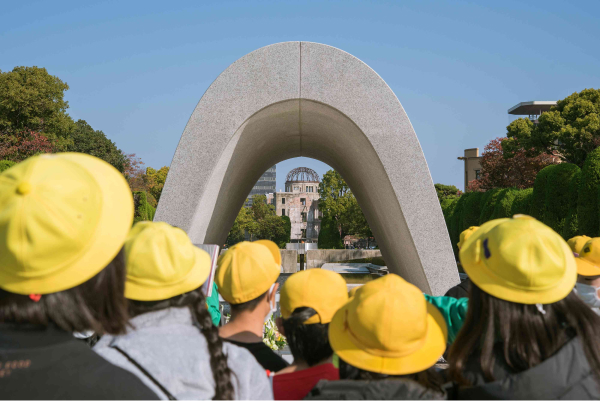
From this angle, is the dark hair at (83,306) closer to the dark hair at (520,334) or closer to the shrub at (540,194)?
the dark hair at (520,334)

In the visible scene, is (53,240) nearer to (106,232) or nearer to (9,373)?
(106,232)

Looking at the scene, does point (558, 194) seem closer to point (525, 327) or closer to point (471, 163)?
point (525, 327)

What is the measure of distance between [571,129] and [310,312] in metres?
28.8

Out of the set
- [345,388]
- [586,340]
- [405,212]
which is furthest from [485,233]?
[405,212]

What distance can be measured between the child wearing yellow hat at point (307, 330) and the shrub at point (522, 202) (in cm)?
1759

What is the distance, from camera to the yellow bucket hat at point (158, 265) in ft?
5.53

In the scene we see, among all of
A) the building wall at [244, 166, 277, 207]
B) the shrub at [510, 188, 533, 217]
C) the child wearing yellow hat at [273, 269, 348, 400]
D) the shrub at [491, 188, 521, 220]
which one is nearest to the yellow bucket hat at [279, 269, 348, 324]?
the child wearing yellow hat at [273, 269, 348, 400]

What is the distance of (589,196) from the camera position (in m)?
12.2

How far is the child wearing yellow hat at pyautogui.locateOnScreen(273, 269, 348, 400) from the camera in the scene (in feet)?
6.66

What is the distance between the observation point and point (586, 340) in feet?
5.53

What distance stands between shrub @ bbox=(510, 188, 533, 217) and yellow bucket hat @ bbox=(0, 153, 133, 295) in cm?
1870

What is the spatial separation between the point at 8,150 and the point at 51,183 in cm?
3076

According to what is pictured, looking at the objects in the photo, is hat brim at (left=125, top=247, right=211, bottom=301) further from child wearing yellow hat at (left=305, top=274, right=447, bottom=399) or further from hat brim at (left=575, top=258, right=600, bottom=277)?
hat brim at (left=575, top=258, right=600, bottom=277)

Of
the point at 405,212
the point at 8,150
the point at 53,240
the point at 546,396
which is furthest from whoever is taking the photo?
the point at 8,150
